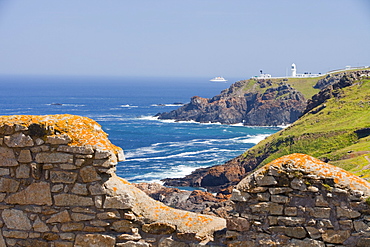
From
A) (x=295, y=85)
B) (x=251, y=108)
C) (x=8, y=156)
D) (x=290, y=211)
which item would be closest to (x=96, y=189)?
(x=8, y=156)

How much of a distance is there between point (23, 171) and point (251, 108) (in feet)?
455

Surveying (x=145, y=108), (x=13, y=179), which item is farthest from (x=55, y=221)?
(x=145, y=108)

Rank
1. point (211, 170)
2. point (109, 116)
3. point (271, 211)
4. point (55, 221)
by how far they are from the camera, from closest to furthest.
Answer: point (271, 211), point (55, 221), point (211, 170), point (109, 116)

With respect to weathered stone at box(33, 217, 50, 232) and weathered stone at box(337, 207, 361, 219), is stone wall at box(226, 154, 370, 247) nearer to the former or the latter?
→ weathered stone at box(337, 207, 361, 219)

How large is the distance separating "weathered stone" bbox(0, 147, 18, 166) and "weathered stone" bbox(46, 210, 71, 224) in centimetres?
111

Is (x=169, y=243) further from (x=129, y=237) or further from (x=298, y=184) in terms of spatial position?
(x=298, y=184)

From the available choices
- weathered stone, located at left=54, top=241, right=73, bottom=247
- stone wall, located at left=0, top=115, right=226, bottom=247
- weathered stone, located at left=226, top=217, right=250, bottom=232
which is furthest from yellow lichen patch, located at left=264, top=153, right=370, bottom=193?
weathered stone, located at left=54, top=241, right=73, bottom=247

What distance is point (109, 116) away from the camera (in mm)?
135000

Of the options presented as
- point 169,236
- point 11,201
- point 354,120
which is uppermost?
point 11,201

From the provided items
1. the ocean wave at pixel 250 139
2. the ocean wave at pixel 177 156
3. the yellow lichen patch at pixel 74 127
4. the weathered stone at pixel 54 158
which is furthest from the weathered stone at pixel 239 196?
the ocean wave at pixel 250 139

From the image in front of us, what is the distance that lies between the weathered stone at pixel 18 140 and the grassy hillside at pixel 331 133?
142ft

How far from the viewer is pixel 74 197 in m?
7.46

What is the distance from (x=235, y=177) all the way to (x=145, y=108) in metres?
106

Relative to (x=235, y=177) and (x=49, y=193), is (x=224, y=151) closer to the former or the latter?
(x=235, y=177)
